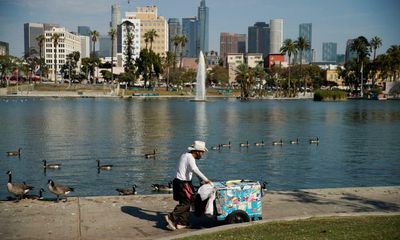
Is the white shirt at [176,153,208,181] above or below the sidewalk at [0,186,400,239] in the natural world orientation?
above

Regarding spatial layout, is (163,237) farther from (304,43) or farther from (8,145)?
(304,43)

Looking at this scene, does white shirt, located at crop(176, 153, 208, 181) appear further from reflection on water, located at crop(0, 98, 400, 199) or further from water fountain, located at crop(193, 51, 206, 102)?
water fountain, located at crop(193, 51, 206, 102)

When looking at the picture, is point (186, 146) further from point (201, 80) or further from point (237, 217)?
point (201, 80)

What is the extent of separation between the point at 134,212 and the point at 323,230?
5.55 meters

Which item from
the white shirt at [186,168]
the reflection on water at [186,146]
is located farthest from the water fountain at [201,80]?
the white shirt at [186,168]

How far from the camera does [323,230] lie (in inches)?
464

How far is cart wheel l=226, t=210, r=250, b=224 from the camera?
12.9 meters

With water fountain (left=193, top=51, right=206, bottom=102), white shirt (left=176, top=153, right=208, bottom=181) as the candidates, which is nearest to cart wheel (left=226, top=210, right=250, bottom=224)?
white shirt (left=176, top=153, right=208, bottom=181)

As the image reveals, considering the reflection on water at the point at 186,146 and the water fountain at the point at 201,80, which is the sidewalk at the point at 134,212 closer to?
the reflection on water at the point at 186,146

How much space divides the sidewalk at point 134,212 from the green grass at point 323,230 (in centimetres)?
60

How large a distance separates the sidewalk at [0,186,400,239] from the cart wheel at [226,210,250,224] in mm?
362

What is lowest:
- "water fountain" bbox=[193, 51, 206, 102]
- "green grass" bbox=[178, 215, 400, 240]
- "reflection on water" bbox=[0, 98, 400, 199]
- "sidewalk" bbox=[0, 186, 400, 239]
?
"reflection on water" bbox=[0, 98, 400, 199]

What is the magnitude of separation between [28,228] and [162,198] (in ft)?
15.5

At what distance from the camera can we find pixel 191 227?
13219 mm
